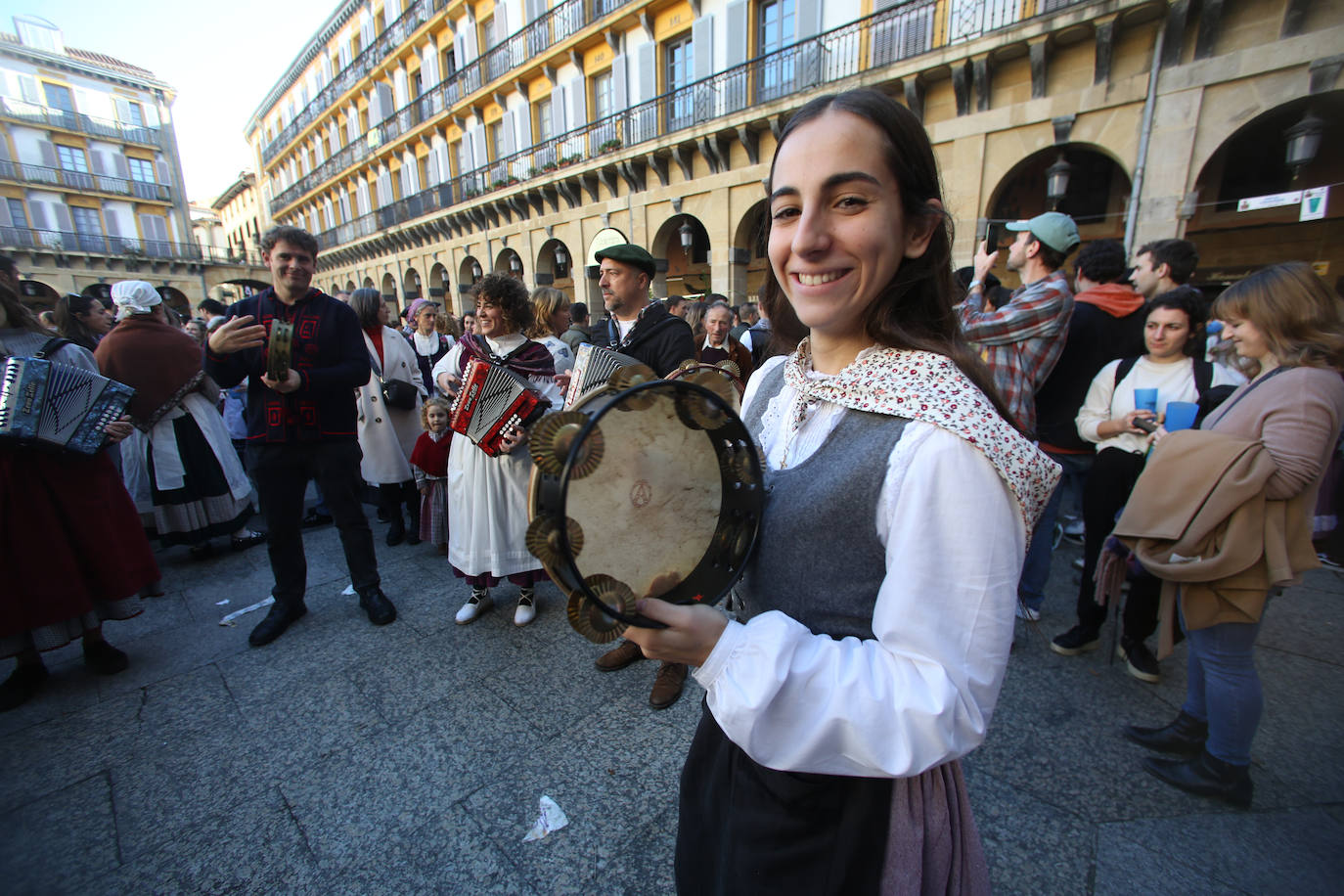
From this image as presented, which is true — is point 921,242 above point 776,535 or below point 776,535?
above

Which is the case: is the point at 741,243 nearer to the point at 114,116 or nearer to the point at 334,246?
the point at 334,246

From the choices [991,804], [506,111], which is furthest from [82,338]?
[506,111]

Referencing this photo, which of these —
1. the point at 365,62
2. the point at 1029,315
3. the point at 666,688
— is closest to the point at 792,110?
the point at 1029,315

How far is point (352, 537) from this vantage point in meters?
3.49

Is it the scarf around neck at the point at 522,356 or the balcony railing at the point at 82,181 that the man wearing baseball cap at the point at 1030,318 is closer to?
the scarf around neck at the point at 522,356

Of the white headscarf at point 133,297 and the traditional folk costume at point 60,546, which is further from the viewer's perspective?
the white headscarf at point 133,297

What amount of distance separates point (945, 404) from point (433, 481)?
403cm

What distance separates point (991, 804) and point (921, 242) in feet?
7.24

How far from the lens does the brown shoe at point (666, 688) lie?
267 cm

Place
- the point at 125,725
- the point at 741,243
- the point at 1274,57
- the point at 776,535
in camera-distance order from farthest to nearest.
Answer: the point at 741,243, the point at 1274,57, the point at 125,725, the point at 776,535

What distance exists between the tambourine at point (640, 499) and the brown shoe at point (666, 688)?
6.38 ft

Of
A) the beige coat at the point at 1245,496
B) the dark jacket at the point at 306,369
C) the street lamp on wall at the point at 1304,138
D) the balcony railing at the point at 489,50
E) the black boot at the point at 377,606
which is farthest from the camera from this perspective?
the balcony railing at the point at 489,50

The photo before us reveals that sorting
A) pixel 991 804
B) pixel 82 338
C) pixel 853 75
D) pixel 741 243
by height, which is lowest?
pixel 991 804

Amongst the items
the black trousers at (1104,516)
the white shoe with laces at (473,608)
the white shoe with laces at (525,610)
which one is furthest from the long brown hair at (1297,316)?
the white shoe with laces at (473,608)
